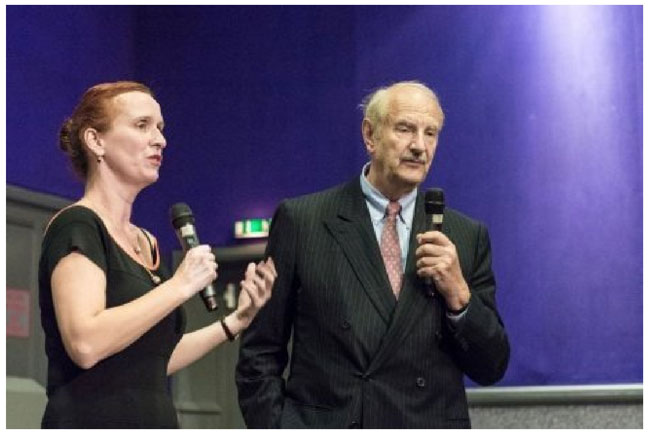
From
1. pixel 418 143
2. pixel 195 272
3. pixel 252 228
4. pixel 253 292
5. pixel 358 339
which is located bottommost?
pixel 252 228

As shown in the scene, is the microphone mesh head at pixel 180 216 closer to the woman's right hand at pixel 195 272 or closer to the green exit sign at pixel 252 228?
the woman's right hand at pixel 195 272

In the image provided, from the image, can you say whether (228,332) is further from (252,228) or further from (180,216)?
(252,228)

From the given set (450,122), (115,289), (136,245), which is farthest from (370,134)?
(450,122)

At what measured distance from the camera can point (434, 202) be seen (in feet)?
8.54

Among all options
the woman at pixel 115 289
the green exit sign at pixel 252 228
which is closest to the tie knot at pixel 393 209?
the woman at pixel 115 289

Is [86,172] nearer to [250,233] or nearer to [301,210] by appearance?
[301,210]

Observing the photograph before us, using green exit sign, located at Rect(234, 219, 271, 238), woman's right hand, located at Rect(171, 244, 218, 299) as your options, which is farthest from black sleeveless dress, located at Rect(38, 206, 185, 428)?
green exit sign, located at Rect(234, 219, 271, 238)

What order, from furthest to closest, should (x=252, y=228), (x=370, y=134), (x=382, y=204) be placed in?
(x=252, y=228) → (x=370, y=134) → (x=382, y=204)

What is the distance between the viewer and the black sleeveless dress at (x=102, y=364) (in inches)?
83.7

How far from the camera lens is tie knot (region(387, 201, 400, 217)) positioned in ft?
8.84

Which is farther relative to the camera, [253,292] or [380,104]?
[380,104]

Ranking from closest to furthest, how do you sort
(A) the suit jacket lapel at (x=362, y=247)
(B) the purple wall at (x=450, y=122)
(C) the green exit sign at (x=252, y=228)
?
(A) the suit jacket lapel at (x=362, y=247)
(B) the purple wall at (x=450, y=122)
(C) the green exit sign at (x=252, y=228)

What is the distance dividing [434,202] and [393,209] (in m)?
0.14

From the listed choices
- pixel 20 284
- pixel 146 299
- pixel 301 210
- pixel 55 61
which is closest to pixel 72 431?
pixel 146 299
